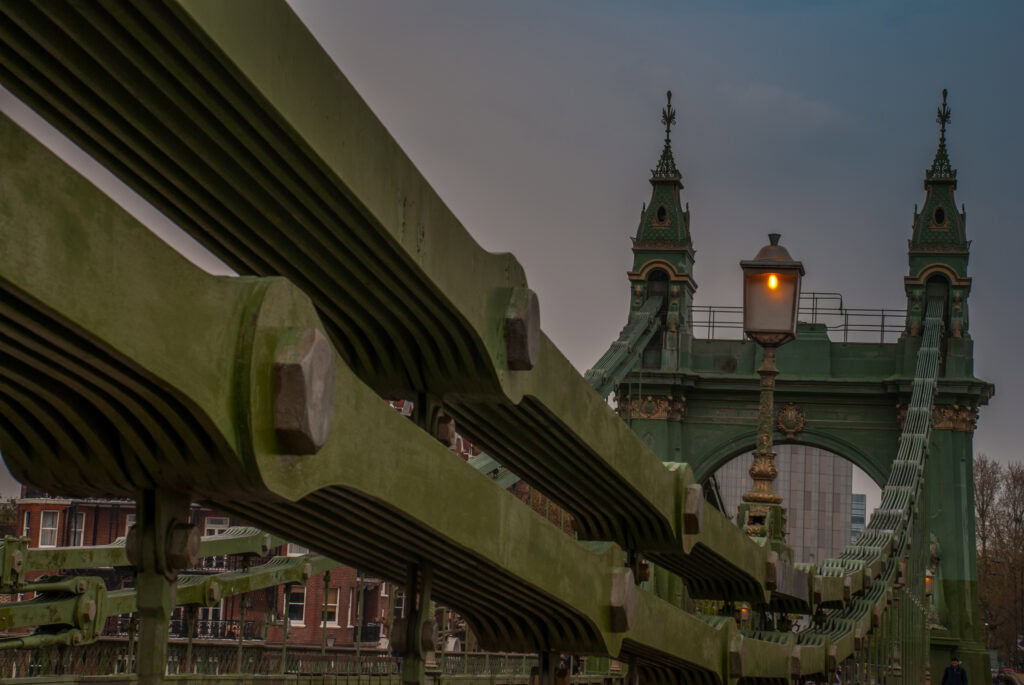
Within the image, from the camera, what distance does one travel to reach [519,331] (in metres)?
13.0

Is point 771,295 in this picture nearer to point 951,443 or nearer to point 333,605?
point 951,443

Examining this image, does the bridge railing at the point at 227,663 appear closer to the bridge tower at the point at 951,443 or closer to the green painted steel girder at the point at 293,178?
the green painted steel girder at the point at 293,178

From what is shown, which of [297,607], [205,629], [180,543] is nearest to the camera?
[180,543]

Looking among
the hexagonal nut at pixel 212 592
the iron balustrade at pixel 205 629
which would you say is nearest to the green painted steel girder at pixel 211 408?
the hexagonal nut at pixel 212 592

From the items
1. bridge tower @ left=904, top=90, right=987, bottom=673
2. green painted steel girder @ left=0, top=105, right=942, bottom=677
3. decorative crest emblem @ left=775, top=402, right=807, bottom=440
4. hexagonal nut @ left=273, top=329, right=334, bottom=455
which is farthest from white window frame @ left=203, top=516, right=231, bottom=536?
hexagonal nut @ left=273, top=329, right=334, bottom=455

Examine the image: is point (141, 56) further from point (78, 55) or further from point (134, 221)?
point (134, 221)

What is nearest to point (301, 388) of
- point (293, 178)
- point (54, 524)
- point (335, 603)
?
point (293, 178)

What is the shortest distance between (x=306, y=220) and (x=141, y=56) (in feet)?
7.00

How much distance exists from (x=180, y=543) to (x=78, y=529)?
5588cm

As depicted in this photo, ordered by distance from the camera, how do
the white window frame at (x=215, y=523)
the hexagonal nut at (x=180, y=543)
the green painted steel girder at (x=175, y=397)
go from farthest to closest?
the white window frame at (x=215, y=523)
the hexagonal nut at (x=180, y=543)
the green painted steel girder at (x=175, y=397)

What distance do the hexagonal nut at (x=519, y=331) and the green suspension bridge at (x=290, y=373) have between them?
2cm

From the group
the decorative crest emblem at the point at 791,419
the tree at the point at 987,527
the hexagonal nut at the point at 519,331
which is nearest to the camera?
the hexagonal nut at the point at 519,331

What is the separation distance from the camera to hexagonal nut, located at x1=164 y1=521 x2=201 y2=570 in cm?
914

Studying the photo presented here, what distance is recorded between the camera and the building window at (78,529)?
60.8 meters
